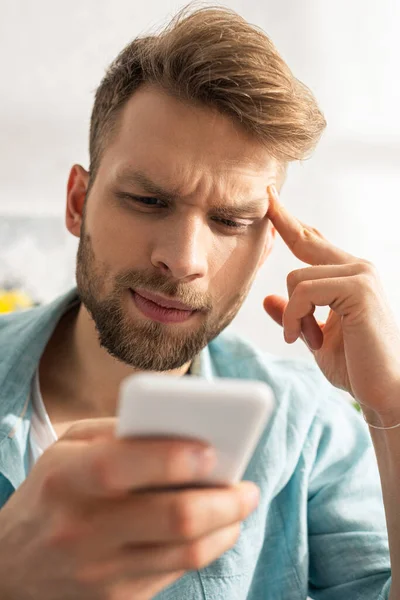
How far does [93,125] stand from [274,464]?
78 cm

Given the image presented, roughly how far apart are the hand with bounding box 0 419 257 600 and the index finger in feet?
2.50

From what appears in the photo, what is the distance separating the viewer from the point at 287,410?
1.45 meters

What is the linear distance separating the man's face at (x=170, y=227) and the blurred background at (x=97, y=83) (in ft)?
3.90

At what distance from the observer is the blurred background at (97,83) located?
2.38 metres

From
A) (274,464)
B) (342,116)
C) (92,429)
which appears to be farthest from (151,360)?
(342,116)

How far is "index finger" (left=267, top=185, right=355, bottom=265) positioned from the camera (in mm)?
1278

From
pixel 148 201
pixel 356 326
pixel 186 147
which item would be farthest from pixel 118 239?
pixel 356 326

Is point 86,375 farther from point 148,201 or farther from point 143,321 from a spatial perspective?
point 148,201

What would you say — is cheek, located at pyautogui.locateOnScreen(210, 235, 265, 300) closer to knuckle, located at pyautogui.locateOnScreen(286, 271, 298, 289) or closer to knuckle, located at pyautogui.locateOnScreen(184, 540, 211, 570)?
knuckle, located at pyautogui.locateOnScreen(286, 271, 298, 289)

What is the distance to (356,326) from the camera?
1.16 metres

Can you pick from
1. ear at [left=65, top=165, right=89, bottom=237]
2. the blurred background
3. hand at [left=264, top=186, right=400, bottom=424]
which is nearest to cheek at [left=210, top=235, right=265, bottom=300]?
hand at [left=264, top=186, right=400, bottom=424]

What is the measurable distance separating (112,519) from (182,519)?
6 cm

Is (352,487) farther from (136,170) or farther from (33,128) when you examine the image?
(33,128)

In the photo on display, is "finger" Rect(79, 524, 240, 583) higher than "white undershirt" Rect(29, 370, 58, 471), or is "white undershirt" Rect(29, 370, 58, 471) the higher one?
"finger" Rect(79, 524, 240, 583)
